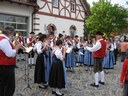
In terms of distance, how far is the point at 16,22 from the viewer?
71.5 feet

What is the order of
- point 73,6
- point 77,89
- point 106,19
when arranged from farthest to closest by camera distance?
1. point 106,19
2. point 73,6
3. point 77,89

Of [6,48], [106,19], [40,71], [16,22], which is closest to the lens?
[6,48]

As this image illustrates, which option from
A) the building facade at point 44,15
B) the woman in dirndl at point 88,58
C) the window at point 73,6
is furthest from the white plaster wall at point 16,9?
the woman in dirndl at point 88,58

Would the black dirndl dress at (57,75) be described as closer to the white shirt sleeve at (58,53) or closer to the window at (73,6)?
the white shirt sleeve at (58,53)

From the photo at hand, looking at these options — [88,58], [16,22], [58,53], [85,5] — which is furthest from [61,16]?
[58,53]

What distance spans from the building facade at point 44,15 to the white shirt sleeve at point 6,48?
12570 mm

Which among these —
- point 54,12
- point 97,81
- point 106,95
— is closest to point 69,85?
point 97,81

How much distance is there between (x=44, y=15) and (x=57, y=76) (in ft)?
53.9

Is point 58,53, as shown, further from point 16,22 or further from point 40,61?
point 16,22

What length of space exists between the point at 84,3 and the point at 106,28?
3276mm

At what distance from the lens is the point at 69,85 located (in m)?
10.2

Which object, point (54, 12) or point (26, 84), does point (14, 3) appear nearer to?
point (54, 12)

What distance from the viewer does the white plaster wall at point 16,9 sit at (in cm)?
2033

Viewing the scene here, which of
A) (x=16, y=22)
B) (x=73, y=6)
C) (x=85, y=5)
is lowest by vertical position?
(x=16, y=22)
